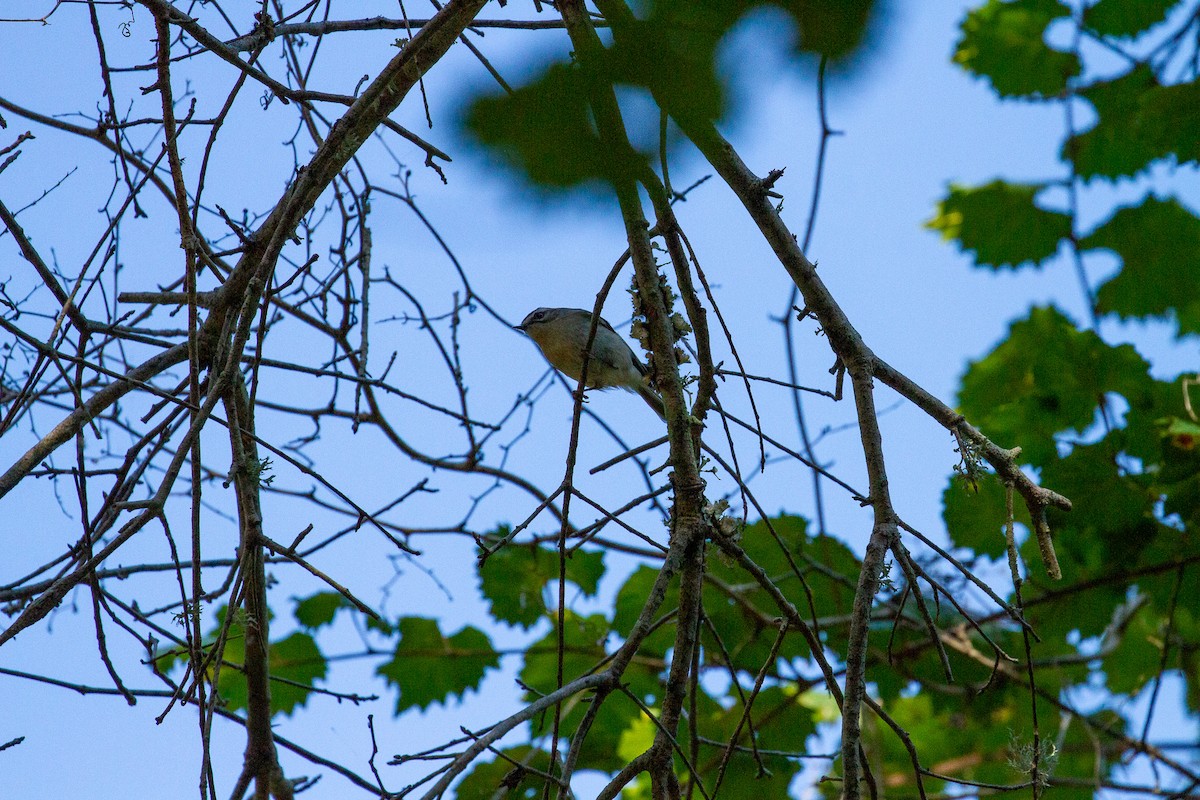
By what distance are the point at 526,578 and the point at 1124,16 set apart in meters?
5.57

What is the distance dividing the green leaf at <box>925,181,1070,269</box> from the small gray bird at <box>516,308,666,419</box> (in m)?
4.69

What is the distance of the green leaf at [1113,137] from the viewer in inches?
297

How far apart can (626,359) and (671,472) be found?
365 centimetres

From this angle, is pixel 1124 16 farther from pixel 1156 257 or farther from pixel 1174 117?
pixel 1156 257

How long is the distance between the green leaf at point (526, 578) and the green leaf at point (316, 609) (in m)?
0.78

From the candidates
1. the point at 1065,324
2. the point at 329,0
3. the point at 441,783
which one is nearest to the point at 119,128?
the point at 329,0

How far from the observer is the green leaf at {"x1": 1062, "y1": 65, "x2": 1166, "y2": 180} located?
7.55 meters

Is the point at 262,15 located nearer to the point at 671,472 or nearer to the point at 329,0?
the point at 329,0

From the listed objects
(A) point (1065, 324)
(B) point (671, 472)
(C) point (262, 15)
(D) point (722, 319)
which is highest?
(A) point (1065, 324)

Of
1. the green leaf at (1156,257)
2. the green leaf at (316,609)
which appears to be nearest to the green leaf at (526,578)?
the green leaf at (316,609)

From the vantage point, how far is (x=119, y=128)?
9.43 ft

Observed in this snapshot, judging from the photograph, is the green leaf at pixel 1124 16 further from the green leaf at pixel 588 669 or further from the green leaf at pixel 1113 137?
the green leaf at pixel 588 669

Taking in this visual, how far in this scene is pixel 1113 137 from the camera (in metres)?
7.92

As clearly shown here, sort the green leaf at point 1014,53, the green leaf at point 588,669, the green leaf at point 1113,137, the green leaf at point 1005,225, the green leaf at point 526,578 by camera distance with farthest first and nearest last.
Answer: the green leaf at point 1005,225, the green leaf at point 1014,53, the green leaf at point 1113,137, the green leaf at point 526,578, the green leaf at point 588,669
